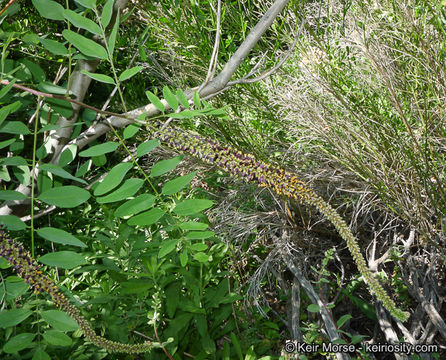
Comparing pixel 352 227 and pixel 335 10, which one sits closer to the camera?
pixel 352 227

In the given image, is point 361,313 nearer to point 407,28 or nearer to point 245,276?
point 245,276

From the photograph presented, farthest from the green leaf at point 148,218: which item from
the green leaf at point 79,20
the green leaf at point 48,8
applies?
the green leaf at point 48,8

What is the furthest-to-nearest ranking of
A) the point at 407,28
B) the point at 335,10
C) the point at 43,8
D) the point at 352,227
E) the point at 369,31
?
the point at 335,10, the point at 352,227, the point at 369,31, the point at 407,28, the point at 43,8

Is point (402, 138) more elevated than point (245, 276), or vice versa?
point (402, 138)

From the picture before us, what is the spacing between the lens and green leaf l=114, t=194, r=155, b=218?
0.89 m

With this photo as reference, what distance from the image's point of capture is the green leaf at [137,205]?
89 cm

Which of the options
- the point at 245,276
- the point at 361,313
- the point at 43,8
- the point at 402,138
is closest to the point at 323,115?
the point at 402,138

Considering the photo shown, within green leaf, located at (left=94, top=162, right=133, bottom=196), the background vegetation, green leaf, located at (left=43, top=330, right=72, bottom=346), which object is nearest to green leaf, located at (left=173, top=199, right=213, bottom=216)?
the background vegetation

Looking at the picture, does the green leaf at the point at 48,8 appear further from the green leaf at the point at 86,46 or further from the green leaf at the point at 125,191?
the green leaf at the point at 125,191

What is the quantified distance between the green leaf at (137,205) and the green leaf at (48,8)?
456 millimetres

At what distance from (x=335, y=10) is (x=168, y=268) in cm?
132

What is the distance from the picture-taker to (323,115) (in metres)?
1.69

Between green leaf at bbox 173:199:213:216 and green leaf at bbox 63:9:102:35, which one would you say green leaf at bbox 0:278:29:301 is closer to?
green leaf at bbox 173:199:213:216

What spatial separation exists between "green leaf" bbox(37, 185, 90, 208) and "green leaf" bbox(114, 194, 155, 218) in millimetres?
90
